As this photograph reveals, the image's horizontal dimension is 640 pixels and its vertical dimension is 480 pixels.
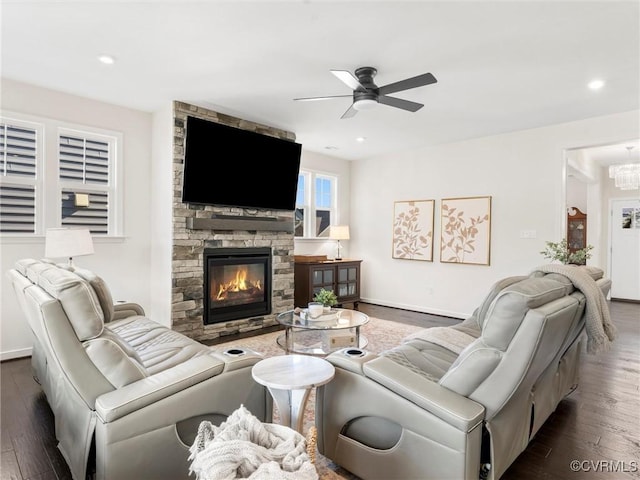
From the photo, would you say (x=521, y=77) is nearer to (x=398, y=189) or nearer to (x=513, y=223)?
(x=513, y=223)

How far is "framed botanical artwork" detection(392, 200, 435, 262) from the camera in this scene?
572 cm

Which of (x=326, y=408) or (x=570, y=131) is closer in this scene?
(x=326, y=408)

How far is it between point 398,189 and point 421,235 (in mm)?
917

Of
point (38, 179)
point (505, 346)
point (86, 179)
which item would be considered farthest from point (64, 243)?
point (505, 346)

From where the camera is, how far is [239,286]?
4.59 metres

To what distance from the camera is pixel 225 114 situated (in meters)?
4.32

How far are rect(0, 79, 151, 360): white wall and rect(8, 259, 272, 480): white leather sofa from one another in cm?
222

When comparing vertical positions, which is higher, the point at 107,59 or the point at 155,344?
the point at 107,59

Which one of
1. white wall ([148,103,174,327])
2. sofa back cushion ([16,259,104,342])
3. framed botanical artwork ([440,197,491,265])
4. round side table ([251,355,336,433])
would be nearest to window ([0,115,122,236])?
white wall ([148,103,174,327])

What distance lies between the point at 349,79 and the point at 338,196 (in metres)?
Answer: 3.95

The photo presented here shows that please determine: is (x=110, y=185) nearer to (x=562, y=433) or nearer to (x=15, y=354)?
(x=15, y=354)

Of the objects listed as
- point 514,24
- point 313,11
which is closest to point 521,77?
point 514,24

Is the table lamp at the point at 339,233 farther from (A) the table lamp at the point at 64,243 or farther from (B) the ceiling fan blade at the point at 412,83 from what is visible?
(A) the table lamp at the point at 64,243

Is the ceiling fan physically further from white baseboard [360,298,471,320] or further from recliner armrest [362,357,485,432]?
white baseboard [360,298,471,320]
